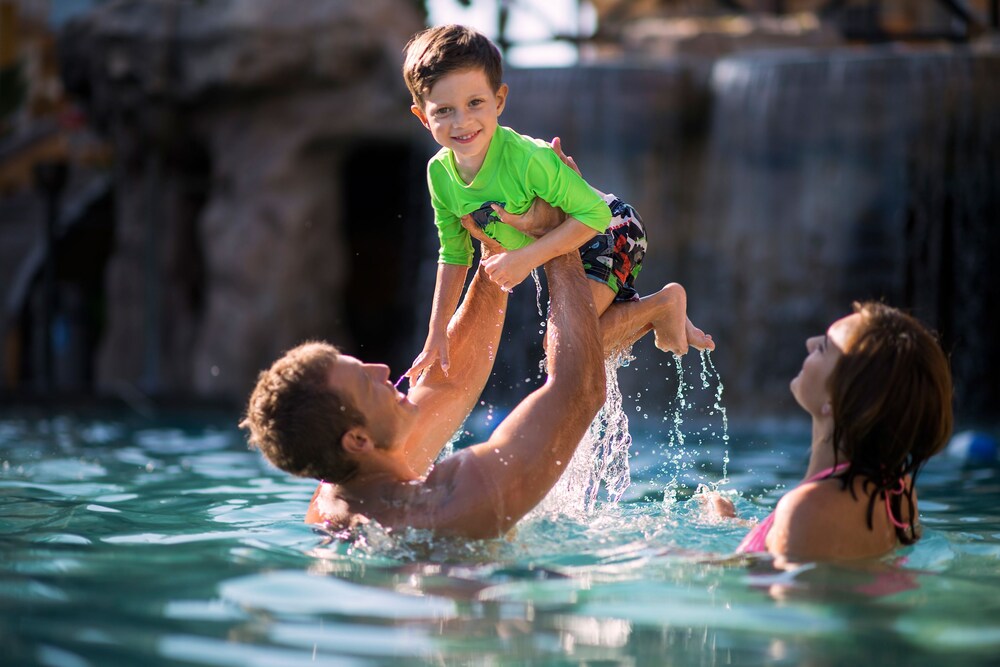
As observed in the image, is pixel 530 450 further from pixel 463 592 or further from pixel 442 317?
pixel 442 317

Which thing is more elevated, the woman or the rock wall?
the rock wall

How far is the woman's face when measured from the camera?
346 cm

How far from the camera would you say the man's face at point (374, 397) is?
3619 mm

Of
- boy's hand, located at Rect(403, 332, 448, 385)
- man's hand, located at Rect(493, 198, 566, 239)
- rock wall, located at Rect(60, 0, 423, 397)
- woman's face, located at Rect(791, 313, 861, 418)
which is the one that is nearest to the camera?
woman's face, located at Rect(791, 313, 861, 418)

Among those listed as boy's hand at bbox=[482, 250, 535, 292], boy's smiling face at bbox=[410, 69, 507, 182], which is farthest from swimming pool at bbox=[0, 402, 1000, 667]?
boy's smiling face at bbox=[410, 69, 507, 182]

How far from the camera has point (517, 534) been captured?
396 cm

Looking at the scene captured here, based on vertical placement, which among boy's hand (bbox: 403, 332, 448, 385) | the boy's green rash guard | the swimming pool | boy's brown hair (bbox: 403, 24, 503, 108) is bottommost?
the swimming pool

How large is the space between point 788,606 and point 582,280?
1.40 metres

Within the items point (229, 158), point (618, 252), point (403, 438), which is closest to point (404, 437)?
point (403, 438)

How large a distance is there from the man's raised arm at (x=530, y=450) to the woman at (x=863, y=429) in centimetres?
65

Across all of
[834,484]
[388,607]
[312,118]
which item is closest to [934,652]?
[834,484]

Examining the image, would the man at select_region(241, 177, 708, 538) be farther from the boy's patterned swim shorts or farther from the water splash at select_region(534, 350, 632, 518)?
the water splash at select_region(534, 350, 632, 518)

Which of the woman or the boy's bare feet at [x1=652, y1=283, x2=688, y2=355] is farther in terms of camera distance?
the boy's bare feet at [x1=652, y1=283, x2=688, y2=355]

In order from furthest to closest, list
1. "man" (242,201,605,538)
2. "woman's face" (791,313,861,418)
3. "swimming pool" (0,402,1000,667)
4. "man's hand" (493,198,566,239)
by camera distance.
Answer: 1. "man's hand" (493,198,566,239)
2. "man" (242,201,605,538)
3. "woman's face" (791,313,861,418)
4. "swimming pool" (0,402,1000,667)
